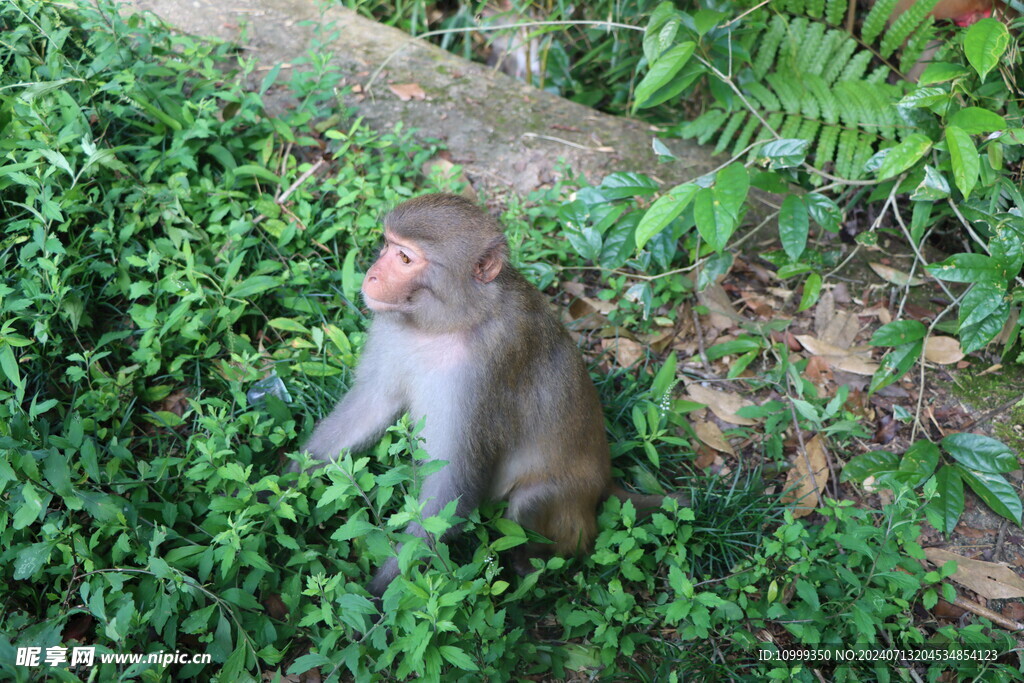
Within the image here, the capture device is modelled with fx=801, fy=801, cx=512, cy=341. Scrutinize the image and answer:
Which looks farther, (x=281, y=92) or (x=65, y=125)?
(x=281, y=92)

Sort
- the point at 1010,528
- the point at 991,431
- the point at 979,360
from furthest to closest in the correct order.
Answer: the point at 979,360 < the point at 991,431 < the point at 1010,528

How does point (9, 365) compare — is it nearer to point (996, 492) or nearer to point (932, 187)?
point (932, 187)

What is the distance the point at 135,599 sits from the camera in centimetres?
285

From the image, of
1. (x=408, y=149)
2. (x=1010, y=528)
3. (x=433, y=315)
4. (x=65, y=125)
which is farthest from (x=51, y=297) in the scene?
(x=1010, y=528)

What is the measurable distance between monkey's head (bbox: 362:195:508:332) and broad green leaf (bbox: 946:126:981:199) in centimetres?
189

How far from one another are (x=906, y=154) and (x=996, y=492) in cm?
153

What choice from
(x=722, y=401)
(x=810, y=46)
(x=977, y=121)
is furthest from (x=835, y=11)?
(x=722, y=401)

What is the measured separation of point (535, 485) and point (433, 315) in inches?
33.8

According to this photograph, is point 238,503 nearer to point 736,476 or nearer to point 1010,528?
point 736,476

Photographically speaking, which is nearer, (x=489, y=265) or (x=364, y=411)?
(x=489, y=265)

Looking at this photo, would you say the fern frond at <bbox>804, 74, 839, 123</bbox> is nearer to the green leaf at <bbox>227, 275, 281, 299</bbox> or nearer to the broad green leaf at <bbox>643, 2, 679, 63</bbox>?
the broad green leaf at <bbox>643, 2, 679, 63</bbox>

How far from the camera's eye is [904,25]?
439cm

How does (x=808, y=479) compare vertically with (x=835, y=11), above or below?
below

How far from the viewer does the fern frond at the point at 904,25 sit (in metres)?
4.25
